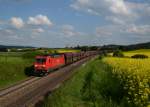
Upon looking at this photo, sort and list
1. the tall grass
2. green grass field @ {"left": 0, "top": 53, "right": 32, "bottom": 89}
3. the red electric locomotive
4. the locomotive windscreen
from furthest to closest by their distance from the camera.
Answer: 1. the locomotive windscreen
2. the red electric locomotive
3. green grass field @ {"left": 0, "top": 53, "right": 32, "bottom": 89}
4. the tall grass

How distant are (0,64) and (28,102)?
18879 millimetres

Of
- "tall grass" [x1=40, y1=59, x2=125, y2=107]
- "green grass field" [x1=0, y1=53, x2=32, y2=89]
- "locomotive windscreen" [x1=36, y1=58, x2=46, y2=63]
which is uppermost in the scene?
"locomotive windscreen" [x1=36, y1=58, x2=46, y2=63]

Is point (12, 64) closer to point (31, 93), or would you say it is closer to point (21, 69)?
point (21, 69)

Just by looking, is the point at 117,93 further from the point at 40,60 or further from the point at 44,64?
the point at 40,60

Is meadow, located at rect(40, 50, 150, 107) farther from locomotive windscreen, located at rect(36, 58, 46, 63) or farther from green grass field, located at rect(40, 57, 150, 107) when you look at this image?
locomotive windscreen, located at rect(36, 58, 46, 63)

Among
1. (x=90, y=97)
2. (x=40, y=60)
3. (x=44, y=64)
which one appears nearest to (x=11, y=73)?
(x=44, y=64)

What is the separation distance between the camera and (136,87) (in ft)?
47.6

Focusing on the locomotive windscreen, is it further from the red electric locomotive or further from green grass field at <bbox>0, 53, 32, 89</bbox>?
green grass field at <bbox>0, 53, 32, 89</bbox>

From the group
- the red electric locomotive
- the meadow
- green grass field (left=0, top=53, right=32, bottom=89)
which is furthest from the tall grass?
the red electric locomotive

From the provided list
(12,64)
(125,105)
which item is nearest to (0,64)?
(12,64)

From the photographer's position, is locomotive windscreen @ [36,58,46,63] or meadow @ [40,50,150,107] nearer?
meadow @ [40,50,150,107]

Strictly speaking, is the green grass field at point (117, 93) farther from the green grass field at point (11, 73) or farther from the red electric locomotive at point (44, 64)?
the red electric locomotive at point (44, 64)

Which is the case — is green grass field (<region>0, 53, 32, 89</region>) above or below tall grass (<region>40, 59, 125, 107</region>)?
below

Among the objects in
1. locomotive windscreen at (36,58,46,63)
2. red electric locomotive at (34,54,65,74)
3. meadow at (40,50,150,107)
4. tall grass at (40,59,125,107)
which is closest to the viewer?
meadow at (40,50,150,107)
